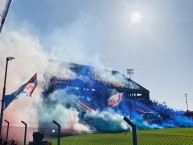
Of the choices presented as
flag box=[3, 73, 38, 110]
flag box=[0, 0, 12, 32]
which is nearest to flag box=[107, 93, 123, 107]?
flag box=[3, 73, 38, 110]

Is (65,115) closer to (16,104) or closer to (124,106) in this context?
(16,104)

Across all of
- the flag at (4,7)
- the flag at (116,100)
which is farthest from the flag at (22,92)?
the flag at (116,100)

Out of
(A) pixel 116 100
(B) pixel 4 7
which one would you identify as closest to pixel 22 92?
(B) pixel 4 7

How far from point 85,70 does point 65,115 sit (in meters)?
34.8

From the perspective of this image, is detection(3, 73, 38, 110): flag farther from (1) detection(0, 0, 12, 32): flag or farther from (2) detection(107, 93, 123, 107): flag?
(2) detection(107, 93, 123, 107): flag

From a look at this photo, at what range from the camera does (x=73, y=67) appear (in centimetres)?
6762

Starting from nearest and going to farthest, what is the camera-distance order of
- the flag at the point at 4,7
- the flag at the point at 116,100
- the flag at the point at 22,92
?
the flag at the point at 4,7
the flag at the point at 22,92
the flag at the point at 116,100

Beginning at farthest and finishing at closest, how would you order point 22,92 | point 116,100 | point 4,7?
point 116,100, point 22,92, point 4,7

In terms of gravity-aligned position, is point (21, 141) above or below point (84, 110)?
below

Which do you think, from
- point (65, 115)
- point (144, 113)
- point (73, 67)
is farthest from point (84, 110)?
point (73, 67)

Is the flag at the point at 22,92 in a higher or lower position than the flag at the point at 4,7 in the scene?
lower

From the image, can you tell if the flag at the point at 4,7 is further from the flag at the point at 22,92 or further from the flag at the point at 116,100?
the flag at the point at 116,100

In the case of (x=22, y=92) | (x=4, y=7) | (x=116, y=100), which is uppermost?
(x=4, y=7)

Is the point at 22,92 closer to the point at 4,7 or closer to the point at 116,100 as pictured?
the point at 4,7
